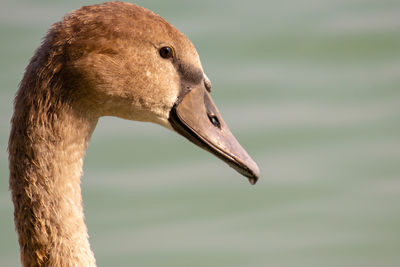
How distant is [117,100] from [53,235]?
0.63 metres

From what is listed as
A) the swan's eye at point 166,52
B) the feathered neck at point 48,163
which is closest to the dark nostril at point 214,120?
the swan's eye at point 166,52

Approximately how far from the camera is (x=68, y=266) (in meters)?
3.62

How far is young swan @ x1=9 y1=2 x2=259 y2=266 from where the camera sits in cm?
346

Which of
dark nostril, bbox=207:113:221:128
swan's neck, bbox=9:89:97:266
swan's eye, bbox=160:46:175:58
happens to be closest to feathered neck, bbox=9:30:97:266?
swan's neck, bbox=9:89:97:266

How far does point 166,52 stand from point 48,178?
0.74 meters

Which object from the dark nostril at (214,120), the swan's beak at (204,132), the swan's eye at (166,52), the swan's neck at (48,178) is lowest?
the swan's neck at (48,178)

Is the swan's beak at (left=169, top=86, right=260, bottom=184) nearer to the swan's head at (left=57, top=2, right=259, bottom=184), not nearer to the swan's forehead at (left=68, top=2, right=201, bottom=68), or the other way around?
the swan's head at (left=57, top=2, right=259, bottom=184)

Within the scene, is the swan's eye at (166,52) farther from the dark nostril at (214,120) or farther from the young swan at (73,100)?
the dark nostril at (214,120)

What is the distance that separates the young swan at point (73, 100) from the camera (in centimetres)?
346

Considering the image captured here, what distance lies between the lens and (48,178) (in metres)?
3.55

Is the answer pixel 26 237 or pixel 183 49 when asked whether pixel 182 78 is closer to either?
pixel 183 49

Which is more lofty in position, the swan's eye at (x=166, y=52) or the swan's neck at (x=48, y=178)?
the swan's eye at (x=166, y=52)

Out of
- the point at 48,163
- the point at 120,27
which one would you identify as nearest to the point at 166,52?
the point at 120,27

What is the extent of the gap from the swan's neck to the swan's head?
15cm
